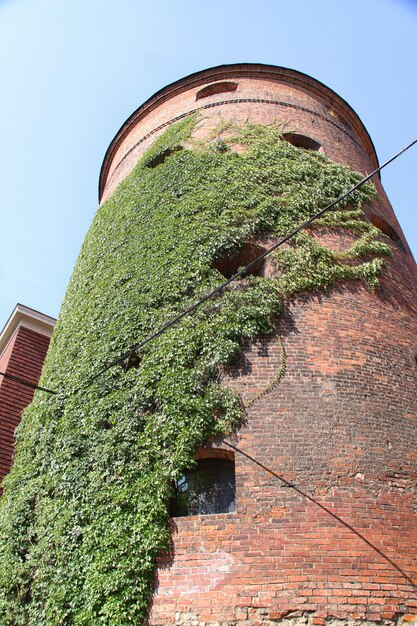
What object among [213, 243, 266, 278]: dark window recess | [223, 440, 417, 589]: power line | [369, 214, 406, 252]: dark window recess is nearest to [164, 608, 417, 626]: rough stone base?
[223, 440, 417, 589]: power line

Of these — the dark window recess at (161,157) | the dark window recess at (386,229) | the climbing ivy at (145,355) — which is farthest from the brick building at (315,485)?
the dark window recess at (161,157)

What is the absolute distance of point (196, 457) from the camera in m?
7.16

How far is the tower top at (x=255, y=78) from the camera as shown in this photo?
1445 centimetres

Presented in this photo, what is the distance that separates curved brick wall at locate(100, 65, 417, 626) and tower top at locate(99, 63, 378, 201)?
21.4 feet

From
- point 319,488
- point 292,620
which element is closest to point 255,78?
point 319,488

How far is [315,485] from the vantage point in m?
6.71

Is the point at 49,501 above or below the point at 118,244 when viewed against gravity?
below

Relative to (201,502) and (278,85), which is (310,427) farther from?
(278,85)

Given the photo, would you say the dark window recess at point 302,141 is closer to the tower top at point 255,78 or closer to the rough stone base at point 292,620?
the tower top at point 255,78

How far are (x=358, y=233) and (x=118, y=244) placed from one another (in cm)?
425

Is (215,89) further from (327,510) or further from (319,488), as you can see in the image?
(327,510)

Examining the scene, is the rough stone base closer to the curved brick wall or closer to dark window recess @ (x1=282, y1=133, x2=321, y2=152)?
the curved brick wall

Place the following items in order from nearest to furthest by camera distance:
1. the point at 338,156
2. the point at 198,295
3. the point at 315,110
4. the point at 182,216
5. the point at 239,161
→ the point at 198,295, the point at 182,216, the point at 239,161, the point at 338,156, the point at 315,110

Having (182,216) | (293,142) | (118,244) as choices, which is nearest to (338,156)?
(293,142)
